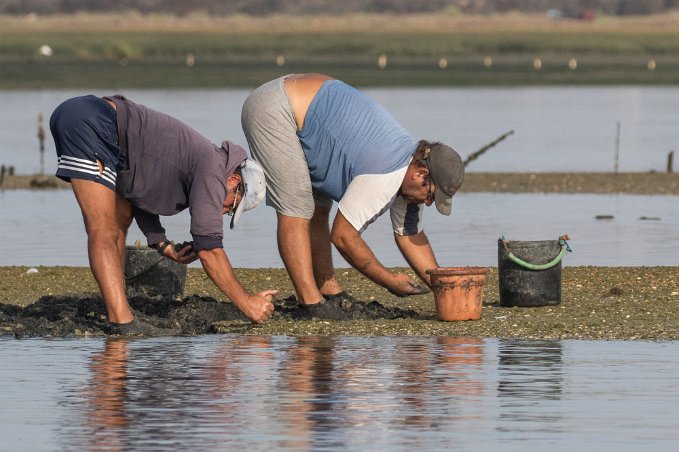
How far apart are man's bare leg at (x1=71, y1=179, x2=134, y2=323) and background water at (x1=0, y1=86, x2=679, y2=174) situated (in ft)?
62.6

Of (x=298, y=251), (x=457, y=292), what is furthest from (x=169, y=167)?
(x=457, y=292)

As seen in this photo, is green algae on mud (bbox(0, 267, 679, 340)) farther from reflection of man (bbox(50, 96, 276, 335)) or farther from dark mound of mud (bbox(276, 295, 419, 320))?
reflection of man (bbox(50, 96, 276, 335))

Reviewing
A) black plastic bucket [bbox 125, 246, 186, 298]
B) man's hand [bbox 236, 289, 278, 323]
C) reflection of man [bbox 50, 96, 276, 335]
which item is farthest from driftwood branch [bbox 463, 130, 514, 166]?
man's hand [bbox 236, 289, 278, 323]

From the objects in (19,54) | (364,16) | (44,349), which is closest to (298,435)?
(44,349)

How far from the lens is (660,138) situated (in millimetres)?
42281

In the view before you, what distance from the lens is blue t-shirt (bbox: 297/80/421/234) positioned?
38.6 ft

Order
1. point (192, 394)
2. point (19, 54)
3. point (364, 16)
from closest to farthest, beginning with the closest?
point (192, 394)
point (19, 54)
point (364, 16)

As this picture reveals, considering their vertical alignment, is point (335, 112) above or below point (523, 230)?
above

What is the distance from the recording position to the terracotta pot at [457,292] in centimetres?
1200

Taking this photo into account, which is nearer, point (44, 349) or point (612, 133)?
point (44, 349)

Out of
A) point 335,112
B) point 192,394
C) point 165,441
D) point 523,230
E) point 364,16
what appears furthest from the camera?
point 364,16

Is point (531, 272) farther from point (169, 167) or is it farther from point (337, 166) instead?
point (169, 167)

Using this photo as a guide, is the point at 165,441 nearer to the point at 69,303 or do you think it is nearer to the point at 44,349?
the point at 44,349

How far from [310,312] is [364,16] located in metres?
139
